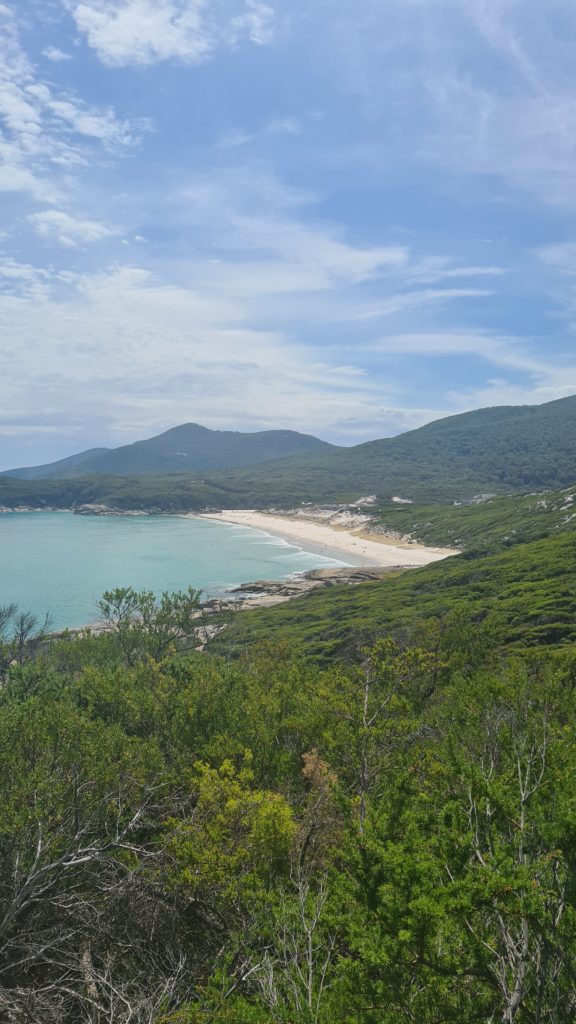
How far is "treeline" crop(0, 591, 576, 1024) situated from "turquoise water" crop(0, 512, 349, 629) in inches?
2723

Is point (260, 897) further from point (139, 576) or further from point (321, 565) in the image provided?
point (321, 565)

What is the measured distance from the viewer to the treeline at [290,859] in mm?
8594

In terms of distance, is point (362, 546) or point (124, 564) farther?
point (362, 546)

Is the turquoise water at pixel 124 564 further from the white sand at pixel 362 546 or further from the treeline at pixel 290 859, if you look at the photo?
the treeline at pixel 290 859

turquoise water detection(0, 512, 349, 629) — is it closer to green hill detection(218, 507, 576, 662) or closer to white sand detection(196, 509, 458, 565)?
white sand detection(196, 509, 458, 565)

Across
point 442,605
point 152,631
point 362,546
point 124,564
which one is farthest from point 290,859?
point 362,546

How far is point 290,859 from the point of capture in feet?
48.1

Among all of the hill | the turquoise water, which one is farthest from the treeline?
the turquoise water

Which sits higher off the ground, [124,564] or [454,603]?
[454,603]

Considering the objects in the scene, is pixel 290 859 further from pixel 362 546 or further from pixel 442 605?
pixel 362 546

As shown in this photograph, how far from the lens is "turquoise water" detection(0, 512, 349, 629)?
102 meters

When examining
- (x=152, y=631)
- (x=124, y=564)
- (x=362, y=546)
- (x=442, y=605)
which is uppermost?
(x=152, y=631)

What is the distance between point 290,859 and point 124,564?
124 m

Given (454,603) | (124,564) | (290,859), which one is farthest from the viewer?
(124,564)
